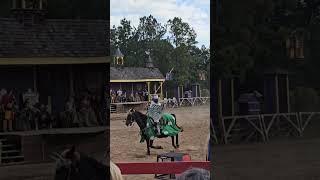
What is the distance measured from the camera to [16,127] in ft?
11.6

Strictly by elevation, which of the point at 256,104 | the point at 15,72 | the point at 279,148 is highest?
the point at 15,72

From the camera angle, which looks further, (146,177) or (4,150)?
(146,177)

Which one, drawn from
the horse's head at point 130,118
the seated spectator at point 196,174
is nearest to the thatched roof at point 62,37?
the horse's head at point 130,118

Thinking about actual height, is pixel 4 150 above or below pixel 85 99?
below

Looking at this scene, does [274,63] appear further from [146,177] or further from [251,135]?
[146,177]

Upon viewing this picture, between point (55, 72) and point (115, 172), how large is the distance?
0.83 m

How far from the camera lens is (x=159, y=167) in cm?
379

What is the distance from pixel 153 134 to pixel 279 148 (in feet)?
2.99

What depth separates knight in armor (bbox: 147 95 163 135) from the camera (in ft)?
12.0

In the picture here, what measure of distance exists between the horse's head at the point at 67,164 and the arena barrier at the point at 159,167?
33 centimetres

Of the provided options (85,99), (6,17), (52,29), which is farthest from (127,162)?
(6,17)

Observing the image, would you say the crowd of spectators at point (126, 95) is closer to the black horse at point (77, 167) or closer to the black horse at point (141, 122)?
the black horse at point (141, 122)

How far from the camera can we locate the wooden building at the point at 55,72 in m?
3.51

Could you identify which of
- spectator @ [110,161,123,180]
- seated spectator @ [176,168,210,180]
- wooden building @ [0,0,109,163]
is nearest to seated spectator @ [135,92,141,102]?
wooden building @ [0,0,109,163]
